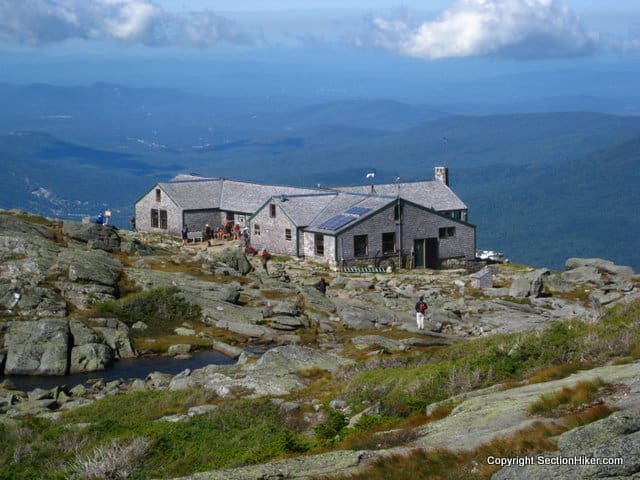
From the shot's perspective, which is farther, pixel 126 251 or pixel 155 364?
pixel 126 251

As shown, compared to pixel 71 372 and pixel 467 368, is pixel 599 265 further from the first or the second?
pixel 467 368

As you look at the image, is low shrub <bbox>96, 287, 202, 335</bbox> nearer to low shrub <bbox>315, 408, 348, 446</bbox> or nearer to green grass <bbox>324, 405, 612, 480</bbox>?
low shrub <bbox>315, 408, 348, 446</bbox>

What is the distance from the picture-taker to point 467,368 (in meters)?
22.7

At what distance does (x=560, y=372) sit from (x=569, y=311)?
29.2 meters

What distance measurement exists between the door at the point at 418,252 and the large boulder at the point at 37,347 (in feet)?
95.6

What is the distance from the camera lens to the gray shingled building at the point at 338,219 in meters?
63.0

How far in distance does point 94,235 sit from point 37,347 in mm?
18911

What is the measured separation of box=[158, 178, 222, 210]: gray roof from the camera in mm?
74125

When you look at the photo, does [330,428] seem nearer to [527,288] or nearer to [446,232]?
[527,288]

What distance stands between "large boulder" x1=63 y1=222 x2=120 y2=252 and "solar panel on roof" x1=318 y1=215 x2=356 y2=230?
482 inches

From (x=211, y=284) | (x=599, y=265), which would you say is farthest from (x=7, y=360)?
(x=599, y=265)

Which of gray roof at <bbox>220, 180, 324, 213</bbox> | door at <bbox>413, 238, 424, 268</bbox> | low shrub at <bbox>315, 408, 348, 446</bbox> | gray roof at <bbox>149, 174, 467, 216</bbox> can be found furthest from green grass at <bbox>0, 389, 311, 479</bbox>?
gray roof at <bbox>220, 180, 324, 213</bbox>

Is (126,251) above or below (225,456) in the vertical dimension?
above

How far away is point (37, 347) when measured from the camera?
37500 millimetres
